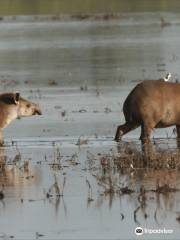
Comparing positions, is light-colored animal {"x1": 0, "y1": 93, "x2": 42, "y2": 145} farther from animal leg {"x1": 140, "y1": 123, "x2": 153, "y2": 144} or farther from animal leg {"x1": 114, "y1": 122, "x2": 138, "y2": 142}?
animal leg {"x1": 140, "y1": 123, "x2": 153, "y2": 144}

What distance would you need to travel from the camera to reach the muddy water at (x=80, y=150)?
12.1m

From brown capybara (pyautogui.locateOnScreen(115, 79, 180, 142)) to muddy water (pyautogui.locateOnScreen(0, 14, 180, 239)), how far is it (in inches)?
13.7

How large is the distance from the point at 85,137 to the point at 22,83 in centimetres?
1074

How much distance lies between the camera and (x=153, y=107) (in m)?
18.3

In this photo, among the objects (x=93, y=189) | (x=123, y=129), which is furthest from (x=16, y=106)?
(x=93, y=189)

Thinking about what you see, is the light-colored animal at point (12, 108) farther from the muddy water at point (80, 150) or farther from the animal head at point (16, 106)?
the muddy water at point (80, 150)

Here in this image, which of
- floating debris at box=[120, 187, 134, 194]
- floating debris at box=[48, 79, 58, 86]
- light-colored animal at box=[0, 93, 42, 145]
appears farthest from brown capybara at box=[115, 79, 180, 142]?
floating debris at box=[48, 79, 58, 86]

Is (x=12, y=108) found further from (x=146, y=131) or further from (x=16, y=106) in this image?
(x=146, y=131)

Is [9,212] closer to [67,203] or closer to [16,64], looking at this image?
[67,203]

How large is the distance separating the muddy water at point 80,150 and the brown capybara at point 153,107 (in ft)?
1.14

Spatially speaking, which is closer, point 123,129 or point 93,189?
point 93,189

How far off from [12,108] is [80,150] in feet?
8.40

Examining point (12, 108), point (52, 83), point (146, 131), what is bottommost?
point (146, 131)

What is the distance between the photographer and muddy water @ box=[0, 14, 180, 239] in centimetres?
1208
